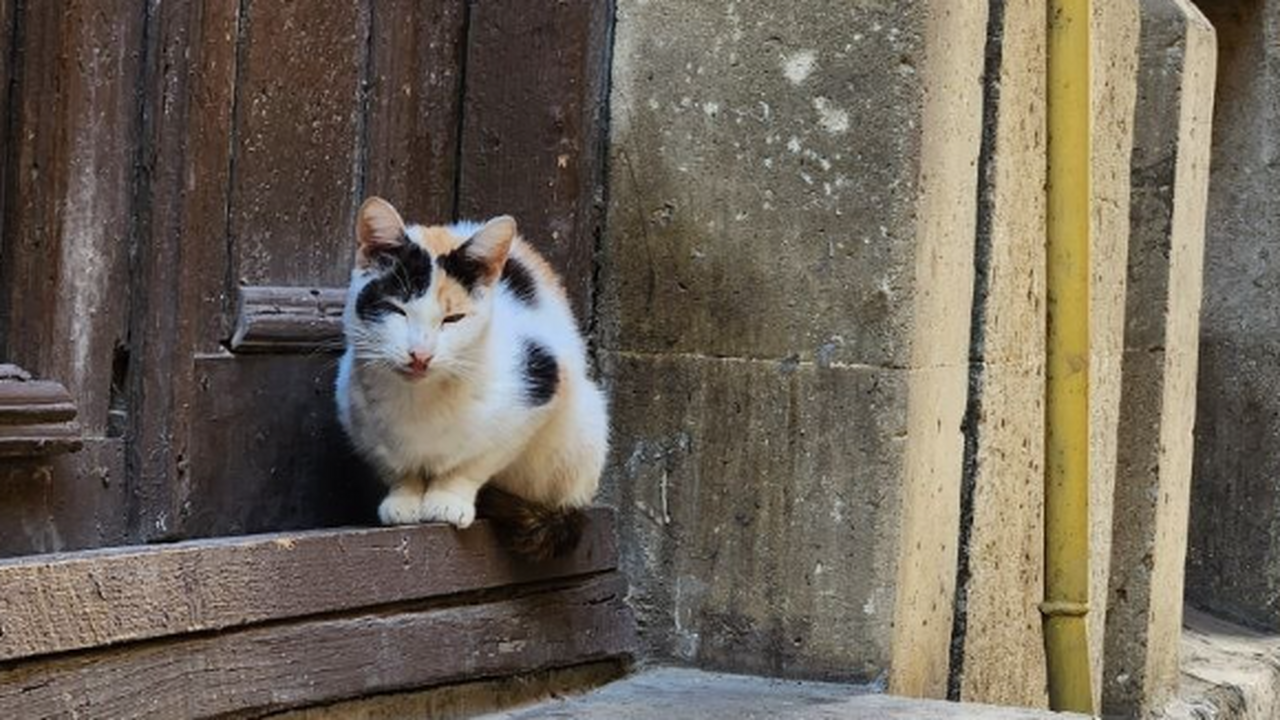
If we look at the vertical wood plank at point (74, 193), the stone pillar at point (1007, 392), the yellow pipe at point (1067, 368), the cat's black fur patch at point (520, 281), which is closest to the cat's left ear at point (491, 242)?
the cat's black fur patch at point (520, 281)

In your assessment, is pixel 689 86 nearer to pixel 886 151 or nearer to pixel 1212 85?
pixel 886 151

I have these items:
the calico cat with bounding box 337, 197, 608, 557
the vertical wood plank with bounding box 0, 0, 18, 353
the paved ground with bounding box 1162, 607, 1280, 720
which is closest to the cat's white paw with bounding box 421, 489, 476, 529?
the calico cat with bounding box 337, 197, 608, 557

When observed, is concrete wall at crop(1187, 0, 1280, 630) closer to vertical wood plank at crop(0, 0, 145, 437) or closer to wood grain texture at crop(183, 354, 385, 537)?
wood grain texture at crop(183, 354, 385, 537)

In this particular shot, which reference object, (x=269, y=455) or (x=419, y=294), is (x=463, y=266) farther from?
(x=269, y=455)

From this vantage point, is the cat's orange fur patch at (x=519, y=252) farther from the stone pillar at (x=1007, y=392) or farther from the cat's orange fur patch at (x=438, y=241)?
the stone pillar at (x=1007, y=392)

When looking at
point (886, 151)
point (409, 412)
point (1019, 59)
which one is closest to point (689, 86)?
point (886, 151)

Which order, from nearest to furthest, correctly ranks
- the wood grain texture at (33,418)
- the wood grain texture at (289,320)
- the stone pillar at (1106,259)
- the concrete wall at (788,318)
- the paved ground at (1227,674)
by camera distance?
the wood grain texture at (33,418), the wood grain texture at (289,320), the concrete wall at (788,318), the stone pillar at (1106,259), the paved ground at (1227,674)

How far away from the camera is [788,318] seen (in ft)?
14.0

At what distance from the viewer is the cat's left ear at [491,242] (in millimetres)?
3580

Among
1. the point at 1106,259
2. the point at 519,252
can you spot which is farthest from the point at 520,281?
the point at 1106,259

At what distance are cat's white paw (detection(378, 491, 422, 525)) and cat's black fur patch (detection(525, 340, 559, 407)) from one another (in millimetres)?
239

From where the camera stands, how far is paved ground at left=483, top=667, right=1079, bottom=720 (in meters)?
3.91

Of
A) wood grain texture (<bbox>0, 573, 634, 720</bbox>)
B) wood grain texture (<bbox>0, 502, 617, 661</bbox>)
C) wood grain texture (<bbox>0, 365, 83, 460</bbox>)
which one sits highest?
wood grain texture (<bbox>0, 365, 83, 460</bbox>)

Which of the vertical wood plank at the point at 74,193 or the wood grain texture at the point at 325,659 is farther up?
the vertical wood plank at the point at 74,193
